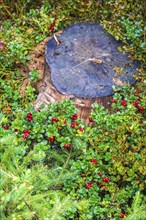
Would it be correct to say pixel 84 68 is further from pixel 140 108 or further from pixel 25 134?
pixel 25 134

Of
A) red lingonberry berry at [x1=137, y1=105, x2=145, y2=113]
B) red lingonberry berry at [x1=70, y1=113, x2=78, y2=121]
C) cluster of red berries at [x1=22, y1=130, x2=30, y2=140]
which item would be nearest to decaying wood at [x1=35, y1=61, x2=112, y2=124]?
red lingonberry berry at [x1=70, y1=113, x2=78, y2=121]

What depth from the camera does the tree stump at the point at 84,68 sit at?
3.42 m

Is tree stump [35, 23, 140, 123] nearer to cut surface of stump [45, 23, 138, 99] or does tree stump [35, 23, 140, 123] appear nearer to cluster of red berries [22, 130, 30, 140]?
cut surface of stump [45, 23, 138, 99]

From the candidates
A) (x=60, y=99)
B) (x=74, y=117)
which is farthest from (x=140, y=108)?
(x=60, y=99)

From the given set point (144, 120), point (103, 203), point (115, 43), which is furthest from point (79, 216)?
point (115, 43)

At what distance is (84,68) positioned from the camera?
356 centimetres

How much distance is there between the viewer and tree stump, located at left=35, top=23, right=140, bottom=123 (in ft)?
11.2

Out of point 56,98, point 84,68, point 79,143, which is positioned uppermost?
point 84,68

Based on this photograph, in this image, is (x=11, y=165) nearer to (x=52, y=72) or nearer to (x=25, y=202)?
(x=25, y=202)

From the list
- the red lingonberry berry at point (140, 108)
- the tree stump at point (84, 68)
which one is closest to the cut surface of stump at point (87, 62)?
the tree stump at point (84, 68)

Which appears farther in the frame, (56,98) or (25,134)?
(56,98)

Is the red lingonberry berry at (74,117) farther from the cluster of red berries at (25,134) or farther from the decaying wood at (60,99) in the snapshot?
the cluster of red berries at (25,134)

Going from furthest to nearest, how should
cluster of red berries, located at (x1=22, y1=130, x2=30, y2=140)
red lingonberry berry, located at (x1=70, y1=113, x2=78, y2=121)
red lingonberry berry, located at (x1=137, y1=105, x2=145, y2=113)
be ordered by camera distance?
red lingonberry berry, located at (x1=137, y1=105, x2=145, y2=113) → red lingonberry berry, located at (x1=70, y1=113, x2=78, y2=121) → cluster of red berries, located at (x1=22, y1=130, x2=30, y2=140)

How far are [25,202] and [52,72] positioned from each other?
Result: 164 centimetres
